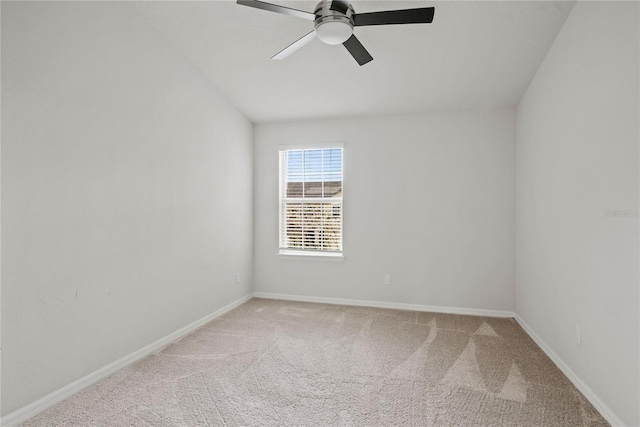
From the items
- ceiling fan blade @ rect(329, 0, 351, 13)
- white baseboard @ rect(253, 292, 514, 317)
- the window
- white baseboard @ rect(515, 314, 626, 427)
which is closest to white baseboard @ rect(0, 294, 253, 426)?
white baseboard @ rect(253, 292, 514, 317)

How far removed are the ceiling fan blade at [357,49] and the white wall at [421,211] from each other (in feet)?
5.68

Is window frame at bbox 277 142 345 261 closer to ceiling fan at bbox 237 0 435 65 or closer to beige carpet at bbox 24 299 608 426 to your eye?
beige carpet at bbox 24 299 608 426

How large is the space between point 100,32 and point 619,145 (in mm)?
3379

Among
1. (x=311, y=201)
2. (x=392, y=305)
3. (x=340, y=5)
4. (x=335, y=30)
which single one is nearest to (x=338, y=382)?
(x=392, y=305)

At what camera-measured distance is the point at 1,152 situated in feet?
6.00

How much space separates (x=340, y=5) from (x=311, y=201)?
2.72 metres

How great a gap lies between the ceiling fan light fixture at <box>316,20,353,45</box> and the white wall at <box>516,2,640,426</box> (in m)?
1.50

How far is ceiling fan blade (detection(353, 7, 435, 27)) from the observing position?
2.01 meters

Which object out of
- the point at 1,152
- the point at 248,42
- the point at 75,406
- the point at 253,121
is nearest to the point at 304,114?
the point at 253,121

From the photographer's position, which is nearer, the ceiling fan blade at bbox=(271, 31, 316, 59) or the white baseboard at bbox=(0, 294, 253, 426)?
the white baseboard at bbox=(0, 294, 253, 426)

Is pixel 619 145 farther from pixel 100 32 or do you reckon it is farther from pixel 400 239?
pixel 100 32

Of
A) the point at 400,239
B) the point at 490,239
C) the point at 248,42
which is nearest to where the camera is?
the point at 248,42

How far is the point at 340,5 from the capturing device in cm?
206

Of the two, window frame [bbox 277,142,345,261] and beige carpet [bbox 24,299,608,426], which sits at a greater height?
window frame [bbox 277,142,345,261]
